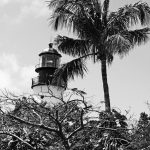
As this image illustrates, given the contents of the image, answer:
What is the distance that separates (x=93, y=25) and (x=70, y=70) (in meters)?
2.08

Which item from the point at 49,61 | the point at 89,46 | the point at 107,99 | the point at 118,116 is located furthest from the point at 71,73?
the point at 49,61

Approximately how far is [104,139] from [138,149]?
141 cm

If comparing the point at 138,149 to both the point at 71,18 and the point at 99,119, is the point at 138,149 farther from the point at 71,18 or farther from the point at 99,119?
the point at 71,18

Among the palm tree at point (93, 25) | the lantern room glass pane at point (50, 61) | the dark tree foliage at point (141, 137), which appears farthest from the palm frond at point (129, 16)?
the lantern room glass pane at point (50, 61)

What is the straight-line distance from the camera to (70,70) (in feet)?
51.5

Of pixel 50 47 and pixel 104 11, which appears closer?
pixel 104 11

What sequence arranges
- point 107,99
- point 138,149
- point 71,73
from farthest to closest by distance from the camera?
point 71,73
point 107,99
point 138,149

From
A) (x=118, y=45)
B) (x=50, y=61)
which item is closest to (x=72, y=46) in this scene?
(x=118, y=45)

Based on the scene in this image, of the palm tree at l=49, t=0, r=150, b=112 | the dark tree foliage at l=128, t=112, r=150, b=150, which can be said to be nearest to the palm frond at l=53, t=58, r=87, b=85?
the palm tree at l=49, t=0, r=150, b=112

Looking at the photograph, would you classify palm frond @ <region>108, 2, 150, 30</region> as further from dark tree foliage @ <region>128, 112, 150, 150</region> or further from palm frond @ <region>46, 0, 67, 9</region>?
dark tree foliage @ <region>128, 112, 150, 150</region>

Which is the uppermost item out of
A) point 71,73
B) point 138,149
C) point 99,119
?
point 71,73

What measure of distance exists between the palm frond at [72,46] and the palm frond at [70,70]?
514 millimetres

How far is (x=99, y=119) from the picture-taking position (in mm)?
8914

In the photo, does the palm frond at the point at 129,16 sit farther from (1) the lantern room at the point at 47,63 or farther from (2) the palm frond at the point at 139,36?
(1) the lantern room at the point at 47,63
